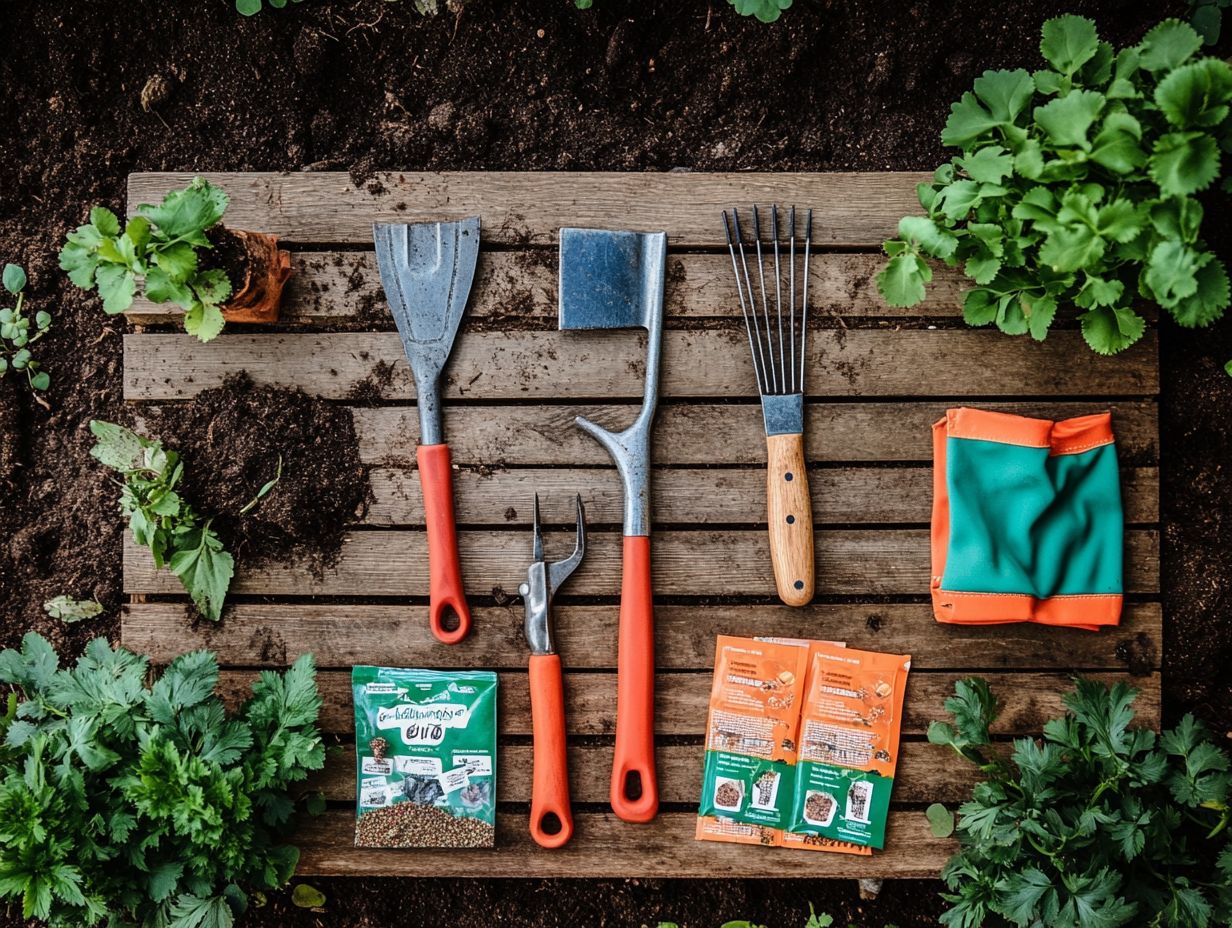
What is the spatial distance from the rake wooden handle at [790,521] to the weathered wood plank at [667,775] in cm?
42

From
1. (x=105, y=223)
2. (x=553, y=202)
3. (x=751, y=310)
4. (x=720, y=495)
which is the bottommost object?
(x=720, y=495)

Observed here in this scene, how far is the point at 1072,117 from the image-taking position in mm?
1559

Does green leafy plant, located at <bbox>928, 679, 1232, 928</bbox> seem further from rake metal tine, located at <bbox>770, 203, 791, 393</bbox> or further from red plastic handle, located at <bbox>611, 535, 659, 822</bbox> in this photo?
rake metal tine, located at <bbox>770, 203, 791, 393</bbox>

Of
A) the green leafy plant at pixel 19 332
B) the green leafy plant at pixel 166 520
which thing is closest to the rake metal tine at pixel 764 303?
the green leafy plant at pixel 166 520

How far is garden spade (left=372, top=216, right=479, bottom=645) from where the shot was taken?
189 centimetres

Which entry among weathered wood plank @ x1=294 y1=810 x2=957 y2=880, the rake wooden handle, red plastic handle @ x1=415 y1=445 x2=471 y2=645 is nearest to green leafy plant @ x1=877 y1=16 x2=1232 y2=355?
the rake wooden handle

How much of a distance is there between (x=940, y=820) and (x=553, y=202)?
1.59 metres

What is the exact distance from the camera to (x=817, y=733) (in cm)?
189

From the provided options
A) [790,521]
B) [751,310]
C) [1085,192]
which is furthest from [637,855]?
[1085,192]

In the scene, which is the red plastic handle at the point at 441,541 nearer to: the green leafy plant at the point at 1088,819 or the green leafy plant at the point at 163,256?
the green leafy plant at the point at 163,256

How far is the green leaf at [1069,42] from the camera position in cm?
162

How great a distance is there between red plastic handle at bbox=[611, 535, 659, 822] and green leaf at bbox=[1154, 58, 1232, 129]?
1232 millimetres

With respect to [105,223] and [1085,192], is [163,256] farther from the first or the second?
[1085,192]

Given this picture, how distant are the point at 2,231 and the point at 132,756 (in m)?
1.36
